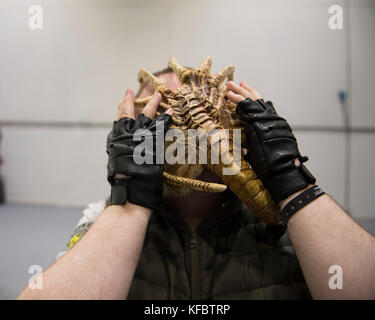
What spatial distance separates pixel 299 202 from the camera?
1.66ft

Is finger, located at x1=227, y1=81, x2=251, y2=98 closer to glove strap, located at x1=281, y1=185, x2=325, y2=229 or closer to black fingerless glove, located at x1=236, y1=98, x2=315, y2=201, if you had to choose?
black fingerless glove, located at x1=236, y1=98, x2=315, y2=201

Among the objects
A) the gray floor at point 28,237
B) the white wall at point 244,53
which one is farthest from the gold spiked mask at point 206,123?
the gray floor at point 28,237

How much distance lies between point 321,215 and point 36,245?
1131 millimetres

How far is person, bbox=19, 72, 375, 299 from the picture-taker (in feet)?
1.47

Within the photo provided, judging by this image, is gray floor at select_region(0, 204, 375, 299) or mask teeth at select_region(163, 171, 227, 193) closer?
mask teeth at select_region(163, 171, 227, 193)

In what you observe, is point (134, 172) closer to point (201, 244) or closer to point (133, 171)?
point (133, 171)

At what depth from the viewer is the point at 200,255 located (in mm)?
607

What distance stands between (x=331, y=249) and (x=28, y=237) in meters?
1.20

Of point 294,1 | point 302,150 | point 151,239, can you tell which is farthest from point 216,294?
point 294,1

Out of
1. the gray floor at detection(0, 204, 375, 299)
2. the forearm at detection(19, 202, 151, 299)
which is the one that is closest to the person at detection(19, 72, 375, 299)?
the forearm at detection(19, 202, 151, 299)

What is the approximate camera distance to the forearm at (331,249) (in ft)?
1.44

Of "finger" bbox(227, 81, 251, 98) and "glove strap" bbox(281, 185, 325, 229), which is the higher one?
"finger" bbox(227, 81, 251, 98)

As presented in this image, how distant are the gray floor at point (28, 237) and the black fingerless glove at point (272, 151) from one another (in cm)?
52

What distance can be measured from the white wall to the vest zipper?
0.57 m
